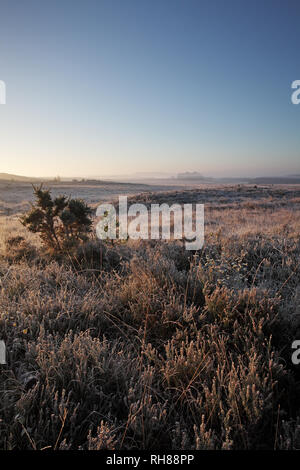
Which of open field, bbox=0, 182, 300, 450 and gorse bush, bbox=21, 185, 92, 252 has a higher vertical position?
gorse bush, bbox=21, 185, 92, 252

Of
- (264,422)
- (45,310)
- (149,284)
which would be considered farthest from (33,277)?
(264,422)

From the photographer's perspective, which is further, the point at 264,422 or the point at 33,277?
the point at 33,277

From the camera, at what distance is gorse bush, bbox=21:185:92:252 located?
5.86 metres

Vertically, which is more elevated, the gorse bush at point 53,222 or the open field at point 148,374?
the gorse bush at point 53,222

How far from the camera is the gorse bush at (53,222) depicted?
586 cm

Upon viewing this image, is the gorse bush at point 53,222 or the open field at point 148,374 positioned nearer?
the open field at point 148,374

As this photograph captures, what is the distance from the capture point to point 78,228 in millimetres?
6301

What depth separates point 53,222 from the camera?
602 cm

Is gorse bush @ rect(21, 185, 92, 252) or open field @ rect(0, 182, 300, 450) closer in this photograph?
open field @ rect(0, 182, 300, 450)

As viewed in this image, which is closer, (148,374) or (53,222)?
(148,374)

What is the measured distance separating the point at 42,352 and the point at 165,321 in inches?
51.1

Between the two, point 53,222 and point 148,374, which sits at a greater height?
point 53,222

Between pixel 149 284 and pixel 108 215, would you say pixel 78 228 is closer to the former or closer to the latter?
pixel 108 215
